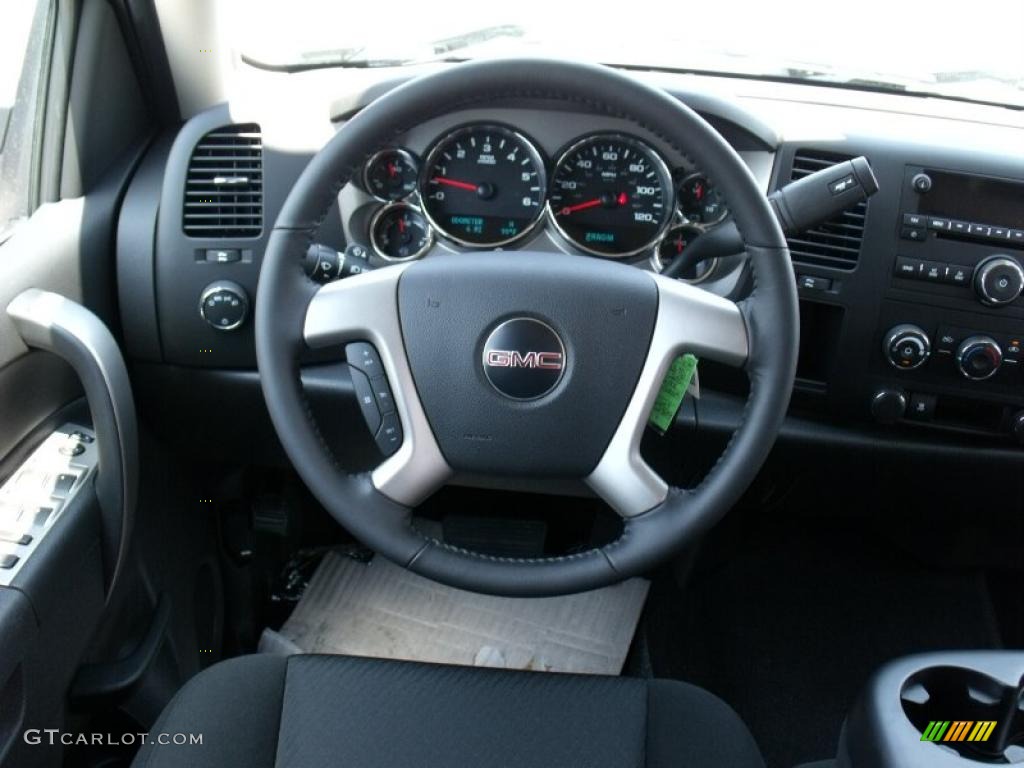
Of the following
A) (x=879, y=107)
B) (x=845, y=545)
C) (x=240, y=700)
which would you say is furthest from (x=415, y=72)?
(x=845, y=545)

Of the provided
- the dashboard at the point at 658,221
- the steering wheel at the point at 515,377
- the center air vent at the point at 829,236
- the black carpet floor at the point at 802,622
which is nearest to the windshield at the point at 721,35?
the dashboard at the point at 658,221

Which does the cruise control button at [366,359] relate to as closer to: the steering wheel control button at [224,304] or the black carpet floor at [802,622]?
the steering wheel control button at [224,304]

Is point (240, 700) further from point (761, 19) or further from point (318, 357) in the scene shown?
point (761, 19)

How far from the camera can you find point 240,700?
1.16m

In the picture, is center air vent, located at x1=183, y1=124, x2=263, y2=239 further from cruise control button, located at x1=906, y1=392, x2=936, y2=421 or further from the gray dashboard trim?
cruise control button, located at x1=906, y1=392, x2=936, y2=421

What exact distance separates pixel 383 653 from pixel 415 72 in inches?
43.2

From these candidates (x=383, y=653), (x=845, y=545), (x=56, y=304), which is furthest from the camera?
(x=845, y=545)

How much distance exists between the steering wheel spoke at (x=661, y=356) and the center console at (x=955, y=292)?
0.46 meters

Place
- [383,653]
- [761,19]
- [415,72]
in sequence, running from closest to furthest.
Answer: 1. [415,72]
2. [761,19]
3. [383,653]

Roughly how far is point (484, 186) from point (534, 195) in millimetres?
75

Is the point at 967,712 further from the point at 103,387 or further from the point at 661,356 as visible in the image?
the point at 103,387

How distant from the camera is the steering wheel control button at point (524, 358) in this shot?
1.15 metres

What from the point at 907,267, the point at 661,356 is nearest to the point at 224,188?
the point at 661,356

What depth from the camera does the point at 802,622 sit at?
2.07 m
